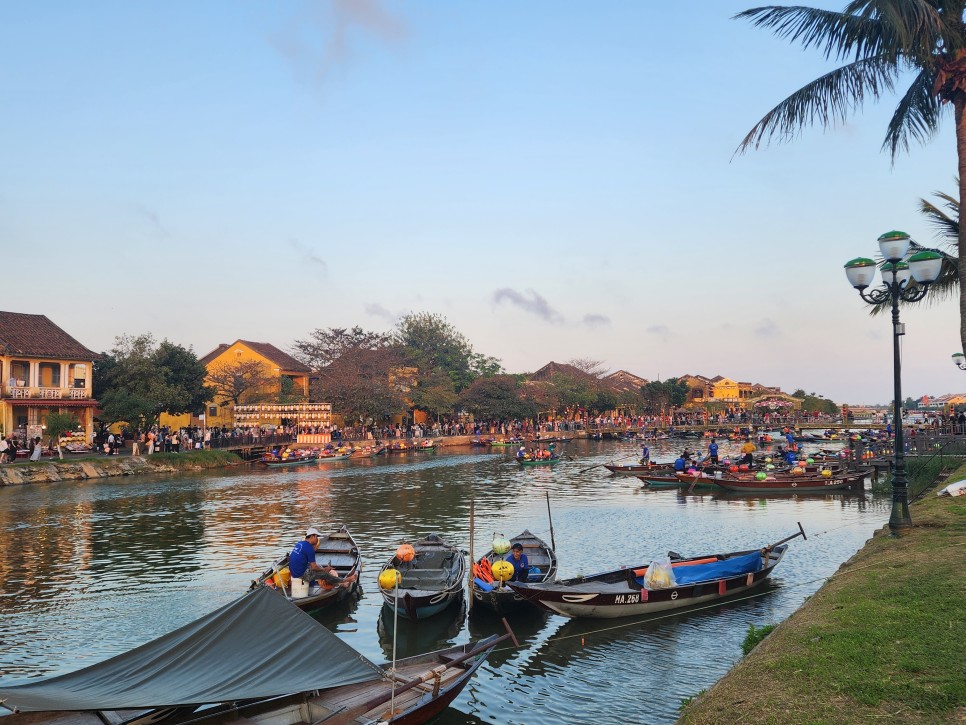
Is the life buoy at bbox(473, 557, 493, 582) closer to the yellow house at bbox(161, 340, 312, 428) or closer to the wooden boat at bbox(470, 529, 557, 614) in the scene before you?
the wooden boat at bbox(470, 529, 557, 614)

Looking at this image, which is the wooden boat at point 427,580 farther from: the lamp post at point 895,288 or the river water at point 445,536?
the lamp post at point 895,288

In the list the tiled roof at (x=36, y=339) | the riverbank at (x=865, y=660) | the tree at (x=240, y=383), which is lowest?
the riverbank at (x=865, y=660)

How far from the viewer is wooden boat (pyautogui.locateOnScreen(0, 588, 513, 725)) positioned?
7.70 metres

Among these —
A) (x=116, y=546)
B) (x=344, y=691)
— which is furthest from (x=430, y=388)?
(x=344, y=691)

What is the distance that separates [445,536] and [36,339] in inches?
1443

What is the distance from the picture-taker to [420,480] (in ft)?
142

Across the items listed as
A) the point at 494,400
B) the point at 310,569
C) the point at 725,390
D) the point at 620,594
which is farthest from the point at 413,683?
the point at 725,390

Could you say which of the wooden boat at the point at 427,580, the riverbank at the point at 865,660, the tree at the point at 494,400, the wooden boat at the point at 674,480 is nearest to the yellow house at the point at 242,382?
the tree at the point at 494,400

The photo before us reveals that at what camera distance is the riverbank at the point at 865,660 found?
21.1 feet

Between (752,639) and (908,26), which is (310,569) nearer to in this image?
(752,639)

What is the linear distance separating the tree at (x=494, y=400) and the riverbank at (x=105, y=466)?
3517 cm

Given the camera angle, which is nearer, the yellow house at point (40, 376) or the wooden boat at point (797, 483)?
the wooden boat at point (797, 483)

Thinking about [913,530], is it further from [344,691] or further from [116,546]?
[116,546]

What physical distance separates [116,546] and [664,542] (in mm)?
17173
